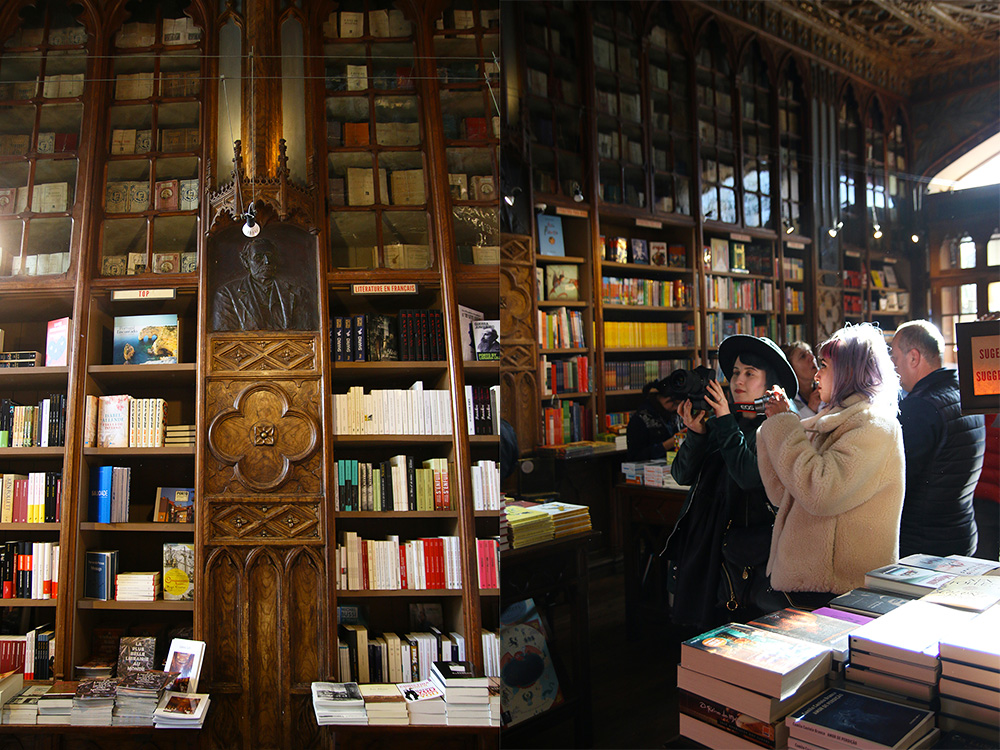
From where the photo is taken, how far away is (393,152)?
2.60m

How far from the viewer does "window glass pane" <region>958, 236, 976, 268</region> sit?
748 mm

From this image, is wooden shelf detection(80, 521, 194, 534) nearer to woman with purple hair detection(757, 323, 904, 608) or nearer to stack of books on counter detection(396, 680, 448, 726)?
stack of books on counter detection(396, 680, 448, 726)

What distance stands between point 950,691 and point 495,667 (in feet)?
6.90

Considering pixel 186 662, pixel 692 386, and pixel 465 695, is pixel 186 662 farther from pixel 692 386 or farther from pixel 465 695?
pixel 692 386

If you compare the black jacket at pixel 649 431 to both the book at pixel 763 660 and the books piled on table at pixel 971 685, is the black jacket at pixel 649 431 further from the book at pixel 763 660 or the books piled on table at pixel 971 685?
the books piled on table at pixel 971 685

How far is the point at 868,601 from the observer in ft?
2.44

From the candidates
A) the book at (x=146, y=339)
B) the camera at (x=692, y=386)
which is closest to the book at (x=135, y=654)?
the book at (x=146, y=339)

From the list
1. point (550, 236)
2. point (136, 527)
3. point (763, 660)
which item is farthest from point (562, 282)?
point (136, 527)

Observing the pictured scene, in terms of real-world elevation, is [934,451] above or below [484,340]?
below

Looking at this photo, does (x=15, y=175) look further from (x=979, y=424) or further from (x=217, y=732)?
(x=979, y=424)

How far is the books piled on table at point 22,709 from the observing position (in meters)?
2.37

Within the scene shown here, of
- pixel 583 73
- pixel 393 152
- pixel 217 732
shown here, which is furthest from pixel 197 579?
pixel 583 73

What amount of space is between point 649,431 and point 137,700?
102 inches

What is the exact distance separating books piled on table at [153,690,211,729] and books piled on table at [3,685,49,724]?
45 centimetres
